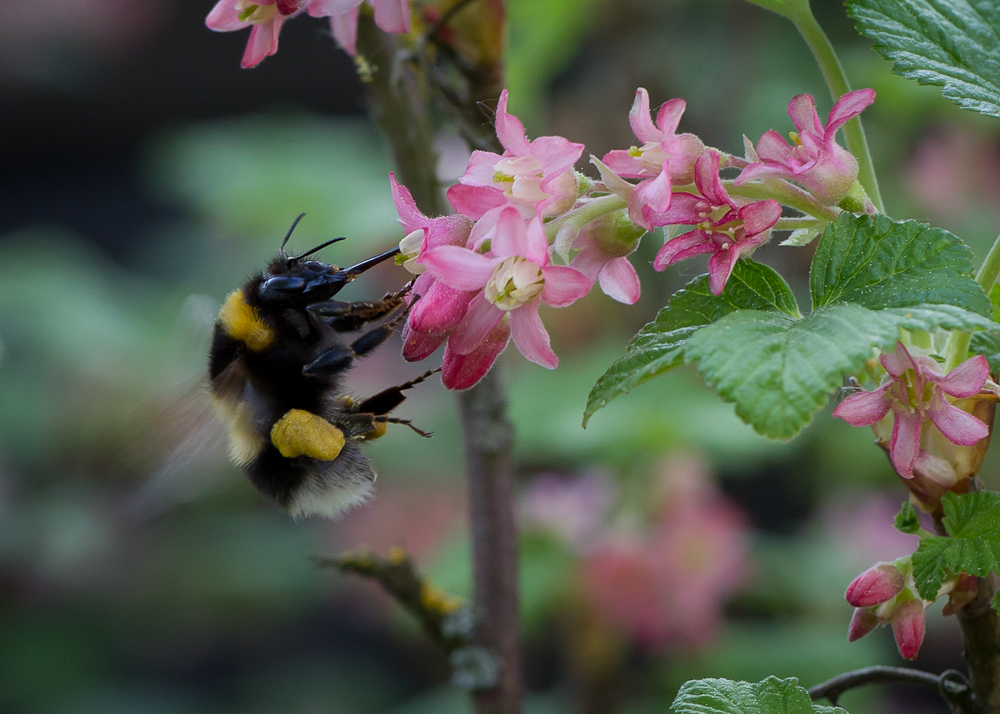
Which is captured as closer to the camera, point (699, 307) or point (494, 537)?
point (699, 307)

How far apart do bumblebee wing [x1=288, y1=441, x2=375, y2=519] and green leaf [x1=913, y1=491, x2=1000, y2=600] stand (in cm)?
35

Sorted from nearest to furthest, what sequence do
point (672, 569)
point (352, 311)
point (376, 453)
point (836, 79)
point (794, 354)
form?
1. point (794, 354)
2. point (836, 79)
3. point (352, 311)
4. point (672, 569)
5. point (376, 453)

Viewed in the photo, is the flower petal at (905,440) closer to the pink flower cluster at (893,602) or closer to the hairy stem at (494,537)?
the pink flower cluster at (893,602)

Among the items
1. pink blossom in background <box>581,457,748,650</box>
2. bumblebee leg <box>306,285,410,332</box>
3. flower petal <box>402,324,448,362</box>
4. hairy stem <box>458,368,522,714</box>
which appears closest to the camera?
flower petal <box>402,324,448,362</box>

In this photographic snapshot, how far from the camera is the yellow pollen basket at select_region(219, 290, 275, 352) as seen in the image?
624mm

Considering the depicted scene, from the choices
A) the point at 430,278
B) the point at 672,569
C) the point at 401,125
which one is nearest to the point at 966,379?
the point at 430,278

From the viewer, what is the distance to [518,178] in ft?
1.29

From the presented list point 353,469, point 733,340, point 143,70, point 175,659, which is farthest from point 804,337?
point 143,70

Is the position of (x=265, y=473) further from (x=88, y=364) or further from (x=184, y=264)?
(x=184, y=264)

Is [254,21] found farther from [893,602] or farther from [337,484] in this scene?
[893,602]

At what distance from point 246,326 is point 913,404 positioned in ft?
1.37

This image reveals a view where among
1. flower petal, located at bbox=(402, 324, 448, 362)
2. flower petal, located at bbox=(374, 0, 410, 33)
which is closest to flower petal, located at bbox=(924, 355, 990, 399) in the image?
flower petal, located at bbox=(402, 324, 448, 362)

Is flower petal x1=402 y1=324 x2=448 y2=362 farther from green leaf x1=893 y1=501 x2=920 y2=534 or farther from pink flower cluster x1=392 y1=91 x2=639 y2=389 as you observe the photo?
green leaf x1=893 y1=501 x2=920 y2=534

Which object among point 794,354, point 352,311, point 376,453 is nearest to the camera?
point 794,354
